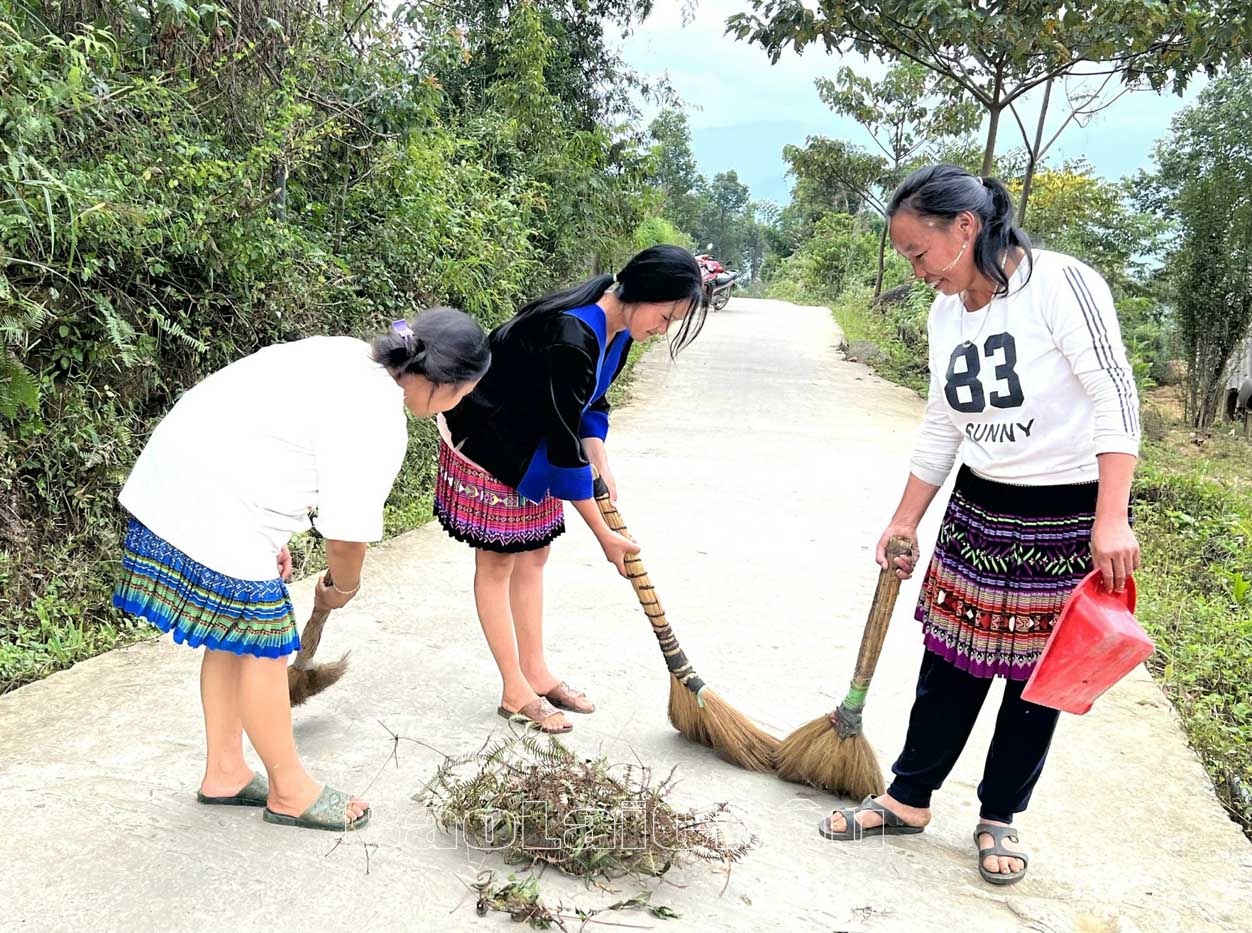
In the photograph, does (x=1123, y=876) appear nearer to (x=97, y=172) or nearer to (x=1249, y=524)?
(x=97, y=172)

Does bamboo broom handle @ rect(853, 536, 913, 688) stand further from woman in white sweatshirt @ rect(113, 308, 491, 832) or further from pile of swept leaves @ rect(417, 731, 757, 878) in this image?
woman in white sweatshirt @ rect(113, 308, 491, 832)

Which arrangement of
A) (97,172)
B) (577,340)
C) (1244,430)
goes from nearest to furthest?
(577,340) < (97,172) < (1244,430)

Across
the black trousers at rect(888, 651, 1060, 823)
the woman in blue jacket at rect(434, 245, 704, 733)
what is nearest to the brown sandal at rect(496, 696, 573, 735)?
the woman in blue jacket at rect(434, 245, 704, 733)

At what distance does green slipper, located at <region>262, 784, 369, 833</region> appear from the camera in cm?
234

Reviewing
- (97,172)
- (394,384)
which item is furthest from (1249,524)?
(97,172)

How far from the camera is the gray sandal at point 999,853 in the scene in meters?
2.40

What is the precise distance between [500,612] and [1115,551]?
1674 millimetres

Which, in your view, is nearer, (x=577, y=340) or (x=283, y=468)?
(x=283, y=468)

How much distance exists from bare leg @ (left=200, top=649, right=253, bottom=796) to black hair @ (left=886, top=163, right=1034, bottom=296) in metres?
1.86

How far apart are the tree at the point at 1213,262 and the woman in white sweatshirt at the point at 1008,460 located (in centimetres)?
927

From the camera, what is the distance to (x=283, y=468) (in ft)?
6.90

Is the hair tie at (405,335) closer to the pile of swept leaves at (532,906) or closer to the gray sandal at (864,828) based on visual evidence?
the pile of swept leaves at (532,906)

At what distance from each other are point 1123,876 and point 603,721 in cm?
149

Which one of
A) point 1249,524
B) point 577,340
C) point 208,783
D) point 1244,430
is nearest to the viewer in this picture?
point 208,783
